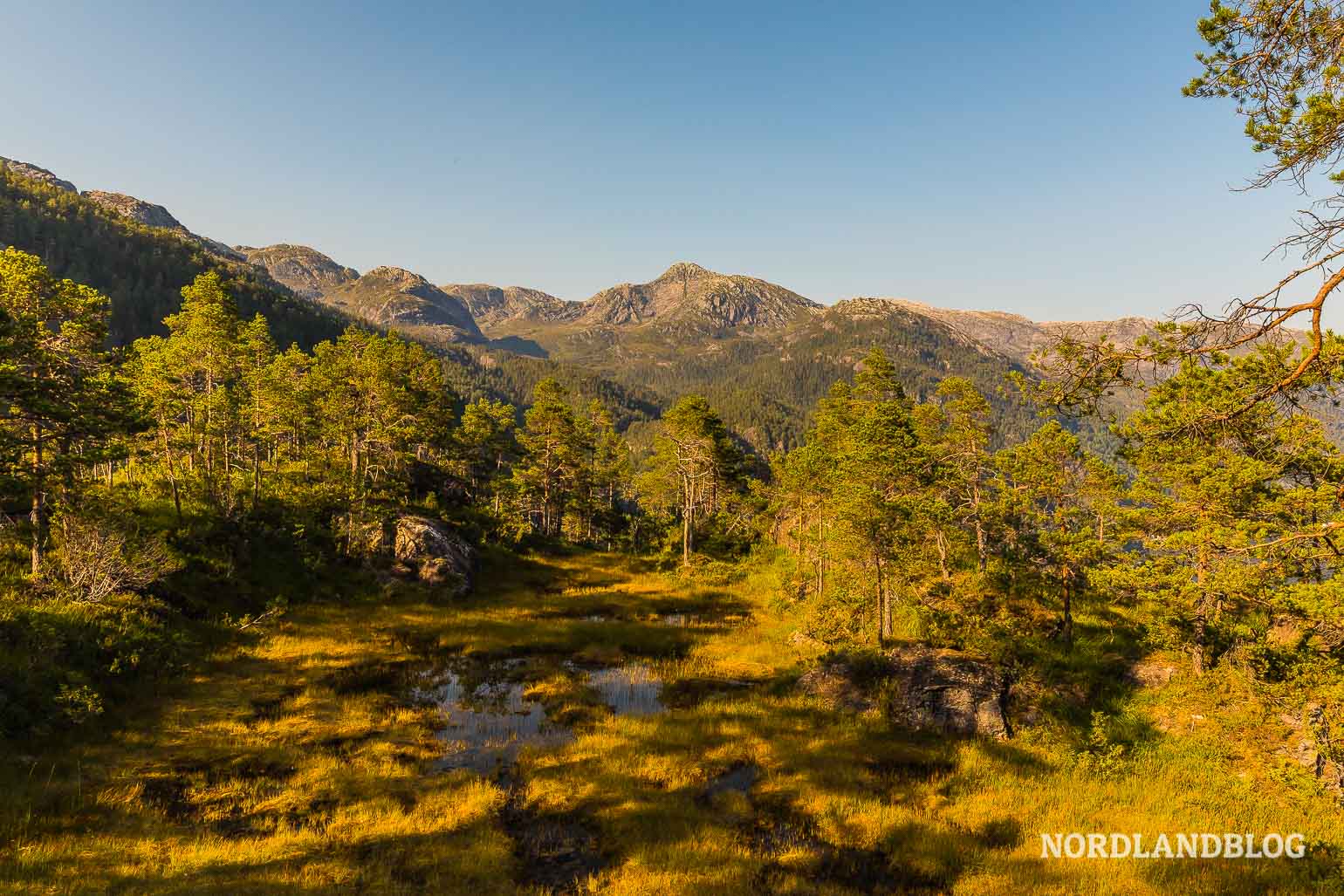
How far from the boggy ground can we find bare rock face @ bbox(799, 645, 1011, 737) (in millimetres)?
744

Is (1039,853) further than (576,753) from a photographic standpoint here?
No

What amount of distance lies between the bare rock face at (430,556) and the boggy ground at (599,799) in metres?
10.8

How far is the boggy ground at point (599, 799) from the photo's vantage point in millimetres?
10242

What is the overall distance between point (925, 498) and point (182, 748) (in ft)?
83.5

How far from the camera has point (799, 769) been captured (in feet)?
48.7

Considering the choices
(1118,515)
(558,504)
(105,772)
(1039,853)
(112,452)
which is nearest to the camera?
(1039,853)

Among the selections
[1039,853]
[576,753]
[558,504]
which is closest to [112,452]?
[576,753]

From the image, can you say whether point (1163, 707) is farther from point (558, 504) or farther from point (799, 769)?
point (558, 504)

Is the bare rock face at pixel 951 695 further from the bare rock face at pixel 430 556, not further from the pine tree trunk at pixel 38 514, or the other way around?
the pine tree trunk at pixel 38 514

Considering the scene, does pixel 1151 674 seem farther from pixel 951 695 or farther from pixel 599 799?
pixel 599 799

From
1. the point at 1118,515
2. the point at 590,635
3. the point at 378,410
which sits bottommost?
the point at 590,635

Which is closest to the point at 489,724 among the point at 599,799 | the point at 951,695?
the point at 599,799

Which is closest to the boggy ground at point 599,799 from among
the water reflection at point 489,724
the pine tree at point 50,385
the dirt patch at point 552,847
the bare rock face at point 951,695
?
the dirt patch at point 552,847

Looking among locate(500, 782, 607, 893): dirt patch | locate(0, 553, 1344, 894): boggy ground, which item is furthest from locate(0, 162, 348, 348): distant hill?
locate(500, 782, 607, 893): dirt patch
